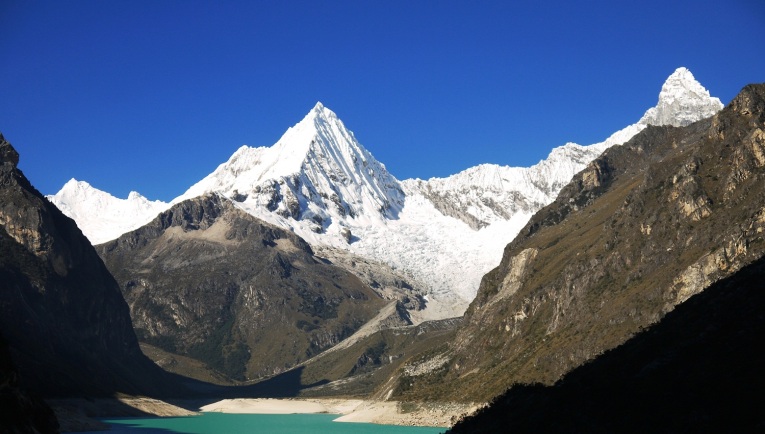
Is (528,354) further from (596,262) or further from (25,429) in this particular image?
(25,429)

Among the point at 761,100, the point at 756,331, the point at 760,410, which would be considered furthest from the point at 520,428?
the point at 761,100

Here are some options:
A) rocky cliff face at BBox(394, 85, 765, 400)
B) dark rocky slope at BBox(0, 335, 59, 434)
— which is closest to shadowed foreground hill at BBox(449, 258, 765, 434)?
dark rocky slope at BBox(0, 335, 59, 434)

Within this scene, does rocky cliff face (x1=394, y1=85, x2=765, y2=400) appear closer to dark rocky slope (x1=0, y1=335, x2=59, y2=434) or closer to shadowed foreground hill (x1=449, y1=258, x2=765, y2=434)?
shadowed foreground hill (x1=449, y1=258, x2=765, y2=434)

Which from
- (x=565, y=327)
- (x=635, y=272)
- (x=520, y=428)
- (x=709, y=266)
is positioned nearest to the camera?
(x=520, y=428)

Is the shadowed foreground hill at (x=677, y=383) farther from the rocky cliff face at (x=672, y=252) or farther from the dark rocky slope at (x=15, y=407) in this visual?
the rocky cliff face at (x=672, y=252)

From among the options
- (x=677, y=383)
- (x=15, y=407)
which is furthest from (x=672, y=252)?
(x=15, y=407)

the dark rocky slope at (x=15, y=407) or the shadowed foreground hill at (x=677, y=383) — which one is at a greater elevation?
the dark rocky slope at (x=15, y=407)

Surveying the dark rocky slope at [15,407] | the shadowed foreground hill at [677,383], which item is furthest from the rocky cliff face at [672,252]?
the dark rocky slope at [15,407]

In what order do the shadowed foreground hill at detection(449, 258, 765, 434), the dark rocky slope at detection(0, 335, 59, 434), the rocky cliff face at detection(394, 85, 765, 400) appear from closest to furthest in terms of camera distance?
the shadowed foreground hill at detection(449, 258, 765, 434)
the dark rocky slope at detection(0, 335, 59, 434)
the rocky cliff face at detection(394, 85, 765, 400)
